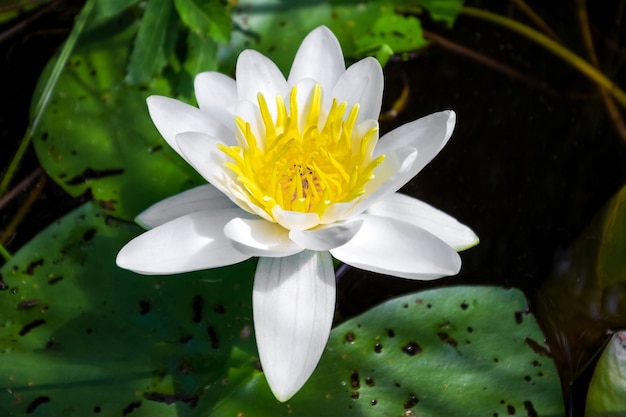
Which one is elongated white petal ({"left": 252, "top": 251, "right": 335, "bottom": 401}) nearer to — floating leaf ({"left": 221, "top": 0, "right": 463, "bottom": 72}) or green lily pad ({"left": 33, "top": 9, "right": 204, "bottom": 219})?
green lily pad ({"left": 33, "top": 9, "right": 204, "bottom": 219})

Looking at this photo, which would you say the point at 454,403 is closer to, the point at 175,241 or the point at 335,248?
the point at 335,248

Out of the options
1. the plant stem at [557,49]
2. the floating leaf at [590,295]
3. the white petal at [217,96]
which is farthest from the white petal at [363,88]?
the plant stem at [557,49]

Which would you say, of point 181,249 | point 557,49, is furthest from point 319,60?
point 557,49

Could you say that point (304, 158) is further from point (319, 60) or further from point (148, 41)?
point (148, 41)

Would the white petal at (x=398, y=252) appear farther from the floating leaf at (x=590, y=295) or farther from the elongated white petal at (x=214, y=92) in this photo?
the floating leaf at (x=590, y=295)

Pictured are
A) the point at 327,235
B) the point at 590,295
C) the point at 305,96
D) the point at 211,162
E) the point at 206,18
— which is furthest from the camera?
the point at 206,18

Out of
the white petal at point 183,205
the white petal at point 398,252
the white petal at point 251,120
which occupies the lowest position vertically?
the white petal at point 398,252
